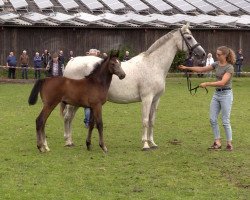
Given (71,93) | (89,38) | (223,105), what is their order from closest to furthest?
(71,93) < (223,105) < (89,38)

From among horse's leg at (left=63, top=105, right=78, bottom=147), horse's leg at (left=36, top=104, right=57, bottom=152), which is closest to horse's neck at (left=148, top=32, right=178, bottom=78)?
horse's leg at (left=63, top=105, right=78, bottom=147)

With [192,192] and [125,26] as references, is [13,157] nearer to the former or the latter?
[192,192]

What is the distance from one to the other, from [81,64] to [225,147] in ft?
12.1

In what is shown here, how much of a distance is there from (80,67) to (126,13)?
32712 mm

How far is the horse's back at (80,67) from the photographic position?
1348cm

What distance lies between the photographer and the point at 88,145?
42.8ft

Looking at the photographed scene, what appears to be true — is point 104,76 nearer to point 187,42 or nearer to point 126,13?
point 187,42

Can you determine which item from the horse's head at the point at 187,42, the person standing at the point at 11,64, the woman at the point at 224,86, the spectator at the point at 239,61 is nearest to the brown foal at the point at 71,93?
the horse's head at the point at 187,42

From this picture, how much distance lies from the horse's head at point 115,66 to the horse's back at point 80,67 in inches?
28.3

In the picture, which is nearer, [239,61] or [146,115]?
[146,115]

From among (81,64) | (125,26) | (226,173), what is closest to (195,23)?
(125,26)

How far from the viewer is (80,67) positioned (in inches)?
535

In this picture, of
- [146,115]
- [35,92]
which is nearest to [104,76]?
[146,115]

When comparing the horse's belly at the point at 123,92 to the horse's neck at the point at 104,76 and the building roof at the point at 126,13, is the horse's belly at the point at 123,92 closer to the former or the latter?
the horse's neck at the point at 104,76
